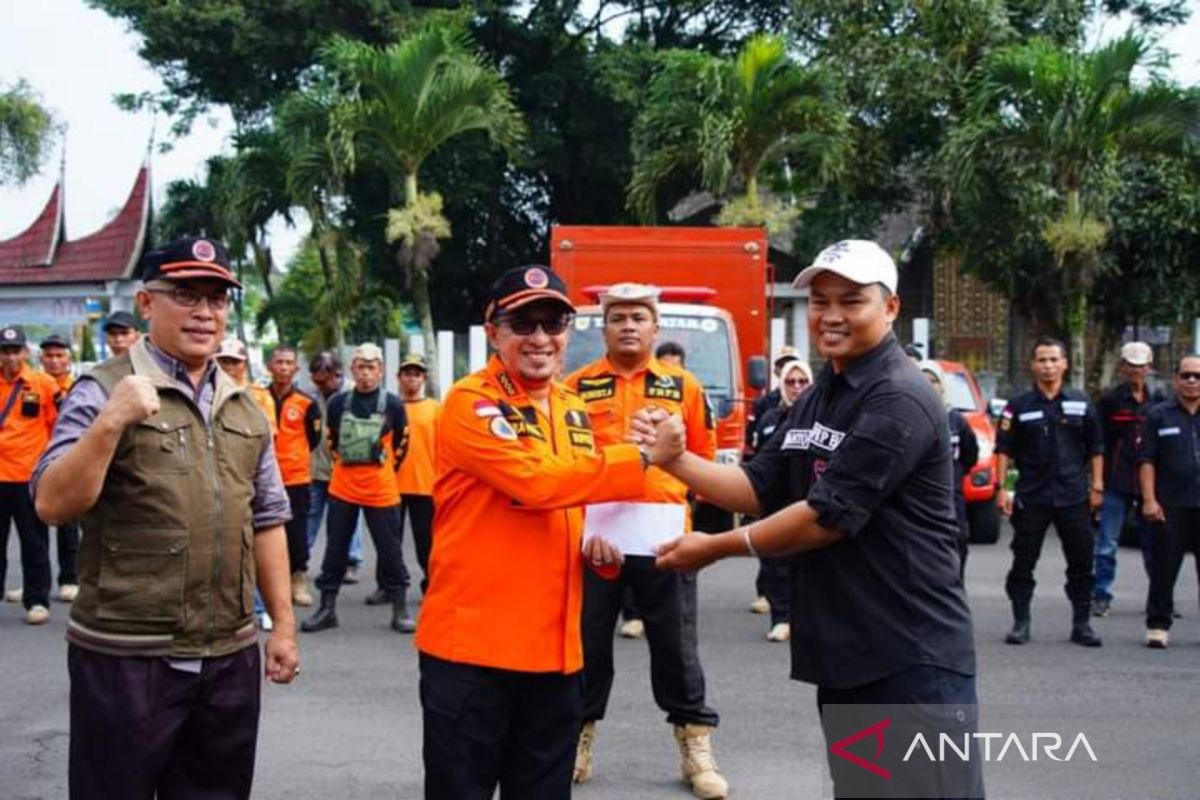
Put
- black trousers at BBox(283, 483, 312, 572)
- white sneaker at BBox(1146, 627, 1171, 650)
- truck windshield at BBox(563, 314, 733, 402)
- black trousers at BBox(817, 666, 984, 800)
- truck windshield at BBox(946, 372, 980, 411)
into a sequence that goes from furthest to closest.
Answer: truck windshield at BBox(946, 372, 980, 411)
truck windshield at BBox(563, 314, 733, 402)
black trousers at BBox(283, 483, 312, 572)
white sneaker at BBox(1146, 627, 1171, 650)
black trousers at BBox(817, 666, 984, 800)

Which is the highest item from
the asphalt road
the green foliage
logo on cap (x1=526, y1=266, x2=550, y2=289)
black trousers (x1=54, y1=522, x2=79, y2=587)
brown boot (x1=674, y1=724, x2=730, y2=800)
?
the green foliage

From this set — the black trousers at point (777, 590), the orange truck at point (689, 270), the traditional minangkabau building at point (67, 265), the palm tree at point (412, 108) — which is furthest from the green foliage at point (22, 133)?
the black trousers at point (777, 590)

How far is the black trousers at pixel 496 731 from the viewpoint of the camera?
397 centimetres

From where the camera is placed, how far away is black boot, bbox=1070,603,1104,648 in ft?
29.4

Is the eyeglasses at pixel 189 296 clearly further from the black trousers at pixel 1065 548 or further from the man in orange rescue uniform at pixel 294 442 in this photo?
the black trousers at pixel 1065 548

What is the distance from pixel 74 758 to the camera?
3717mm

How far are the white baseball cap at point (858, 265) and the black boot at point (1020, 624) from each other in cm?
608

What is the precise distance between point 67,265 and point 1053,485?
24.3 metres

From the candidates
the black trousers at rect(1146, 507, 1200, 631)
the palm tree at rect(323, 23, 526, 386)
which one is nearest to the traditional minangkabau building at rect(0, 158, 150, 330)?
the palm tree at rect(323, 23, 526, 386)

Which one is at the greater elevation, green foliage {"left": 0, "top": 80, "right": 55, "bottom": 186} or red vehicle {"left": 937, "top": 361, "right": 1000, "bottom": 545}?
green foliage {"left": 0, "top": 80, "right": 55, "bottom": 186}

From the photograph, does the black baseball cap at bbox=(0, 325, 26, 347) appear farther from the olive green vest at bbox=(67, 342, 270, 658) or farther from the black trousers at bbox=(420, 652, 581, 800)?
the black trousers at bbox=(420, 652, 581, 800)

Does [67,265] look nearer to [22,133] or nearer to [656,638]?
[22,133]

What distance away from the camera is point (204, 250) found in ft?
12.8

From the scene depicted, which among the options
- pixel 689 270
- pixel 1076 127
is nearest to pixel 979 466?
pixel 689 270
